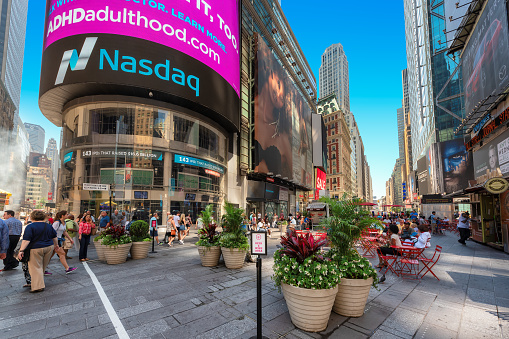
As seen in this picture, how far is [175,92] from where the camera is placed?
22672 millimetres

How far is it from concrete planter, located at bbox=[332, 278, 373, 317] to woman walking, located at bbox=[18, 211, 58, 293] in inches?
275

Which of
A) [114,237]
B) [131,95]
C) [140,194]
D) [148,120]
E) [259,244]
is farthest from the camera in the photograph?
[148,120]

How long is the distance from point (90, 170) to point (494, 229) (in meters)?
28.9

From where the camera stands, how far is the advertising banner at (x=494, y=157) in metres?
12.9

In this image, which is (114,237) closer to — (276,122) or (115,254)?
(115,254)

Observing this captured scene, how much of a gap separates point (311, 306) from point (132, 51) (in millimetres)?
23917

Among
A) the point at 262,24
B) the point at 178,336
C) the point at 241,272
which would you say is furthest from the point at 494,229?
the point at 262,24

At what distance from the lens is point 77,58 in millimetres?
20281

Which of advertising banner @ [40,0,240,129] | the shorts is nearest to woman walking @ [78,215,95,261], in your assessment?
the shorts

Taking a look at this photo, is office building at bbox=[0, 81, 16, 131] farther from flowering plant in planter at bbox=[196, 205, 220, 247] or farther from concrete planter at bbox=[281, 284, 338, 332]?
concrete planter at bbox=[281, 284, 338, 332]

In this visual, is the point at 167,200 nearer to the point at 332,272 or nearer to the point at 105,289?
the point at 105,289

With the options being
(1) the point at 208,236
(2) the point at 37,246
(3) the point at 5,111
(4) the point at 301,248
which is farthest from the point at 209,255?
(3) the point at 5,111

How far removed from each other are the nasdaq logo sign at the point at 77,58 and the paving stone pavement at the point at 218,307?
18.4m

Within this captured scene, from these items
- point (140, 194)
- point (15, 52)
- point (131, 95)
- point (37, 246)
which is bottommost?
point (37, 246)
